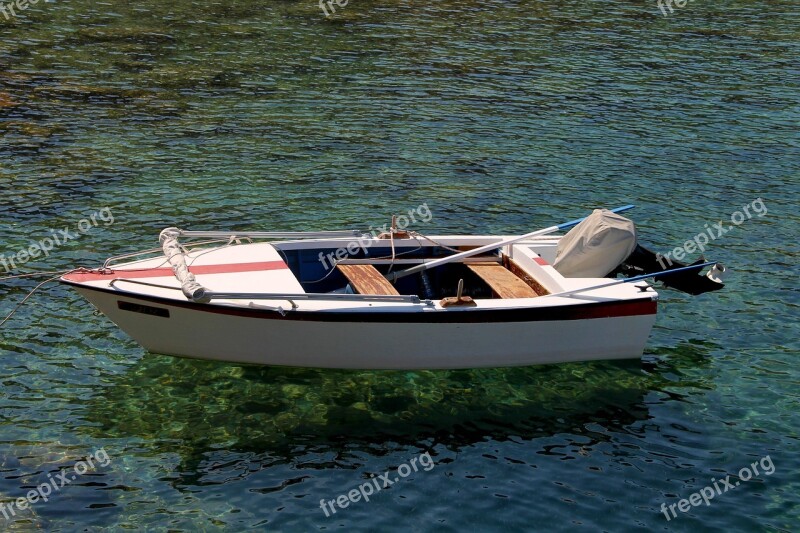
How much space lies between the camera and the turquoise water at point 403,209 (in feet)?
44.9

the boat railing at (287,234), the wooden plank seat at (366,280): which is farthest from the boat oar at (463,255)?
the boat railing at (287,234)

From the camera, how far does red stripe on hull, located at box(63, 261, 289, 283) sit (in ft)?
50.8

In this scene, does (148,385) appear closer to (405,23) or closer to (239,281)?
(239,281)

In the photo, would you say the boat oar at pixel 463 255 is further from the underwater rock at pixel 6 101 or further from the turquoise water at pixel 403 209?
the underwater rock at pixel 6 101

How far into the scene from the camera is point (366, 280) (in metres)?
16.4

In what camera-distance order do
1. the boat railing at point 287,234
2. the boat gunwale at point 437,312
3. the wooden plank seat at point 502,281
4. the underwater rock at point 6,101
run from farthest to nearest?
the underwater rock at point 6,101, the boat railing at point 287,234, the wooden plank seat at point 502,281, the boat gunwale at point 437,312

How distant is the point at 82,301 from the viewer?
1875cm

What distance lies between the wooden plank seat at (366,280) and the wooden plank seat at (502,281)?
1.59m

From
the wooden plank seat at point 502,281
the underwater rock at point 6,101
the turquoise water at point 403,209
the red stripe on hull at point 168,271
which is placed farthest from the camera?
the underwater rock at point 6,101

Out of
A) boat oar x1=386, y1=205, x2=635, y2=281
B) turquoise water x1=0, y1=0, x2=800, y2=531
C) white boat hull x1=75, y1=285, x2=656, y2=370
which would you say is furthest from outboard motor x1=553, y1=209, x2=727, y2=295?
turquoise water x1=0, y1=0, x2=800, y2=531

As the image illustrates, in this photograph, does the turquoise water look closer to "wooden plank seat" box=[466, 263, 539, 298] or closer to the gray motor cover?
"wooden plank seat" box=[466, 263, 539, 298]

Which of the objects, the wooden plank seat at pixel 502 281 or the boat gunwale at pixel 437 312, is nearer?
the boat gunwale at pixel 437 312

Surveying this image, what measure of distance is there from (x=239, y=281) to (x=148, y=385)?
7.26ft

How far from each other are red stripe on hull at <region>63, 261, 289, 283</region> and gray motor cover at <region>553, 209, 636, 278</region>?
4.77 meters
